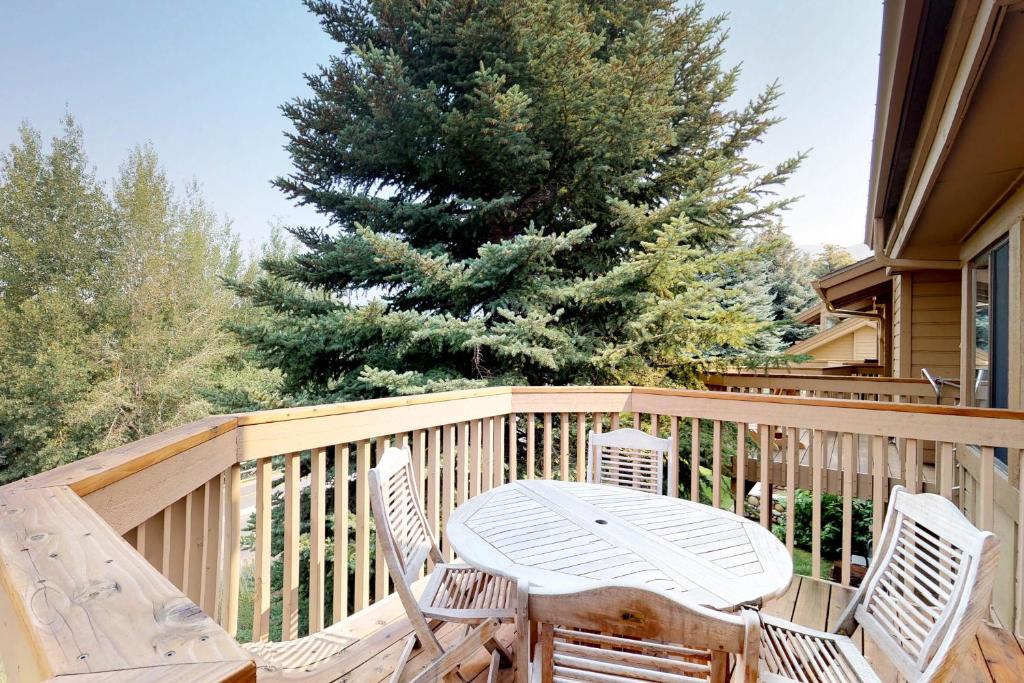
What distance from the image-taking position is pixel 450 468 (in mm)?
2775

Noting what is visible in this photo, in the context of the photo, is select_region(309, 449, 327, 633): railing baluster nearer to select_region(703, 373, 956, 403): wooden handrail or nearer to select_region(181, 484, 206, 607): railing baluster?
select_region(181, 484, 206, 607): railing baluster

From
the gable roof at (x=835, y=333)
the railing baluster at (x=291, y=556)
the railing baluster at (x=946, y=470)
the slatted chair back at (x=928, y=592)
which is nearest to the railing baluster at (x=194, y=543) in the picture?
the railing baluster at (x=291, y=556)

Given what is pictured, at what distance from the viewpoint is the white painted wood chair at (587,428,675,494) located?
9.28 feet

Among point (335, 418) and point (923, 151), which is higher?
point (923, 151)

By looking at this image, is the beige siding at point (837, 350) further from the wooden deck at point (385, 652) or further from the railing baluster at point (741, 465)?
the wooden deck at point (385, 652)

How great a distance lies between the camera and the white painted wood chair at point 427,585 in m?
1.68

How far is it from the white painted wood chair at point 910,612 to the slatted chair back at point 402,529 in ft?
3.44

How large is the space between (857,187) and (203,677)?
110 ft

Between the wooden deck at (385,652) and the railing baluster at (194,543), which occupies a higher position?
→ the railing baluster at (194,543)

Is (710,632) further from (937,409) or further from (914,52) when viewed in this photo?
(914,52)

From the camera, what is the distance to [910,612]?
62.5 inches

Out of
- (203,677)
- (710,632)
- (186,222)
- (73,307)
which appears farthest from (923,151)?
(186,222)

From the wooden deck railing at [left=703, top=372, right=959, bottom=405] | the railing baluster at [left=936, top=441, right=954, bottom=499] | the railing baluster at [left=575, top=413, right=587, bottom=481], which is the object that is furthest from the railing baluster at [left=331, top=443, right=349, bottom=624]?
the wooden deck railing at [left=703, top=372, right=959, bottom=405]

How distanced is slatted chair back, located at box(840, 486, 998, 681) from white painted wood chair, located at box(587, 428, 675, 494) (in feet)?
3.82
